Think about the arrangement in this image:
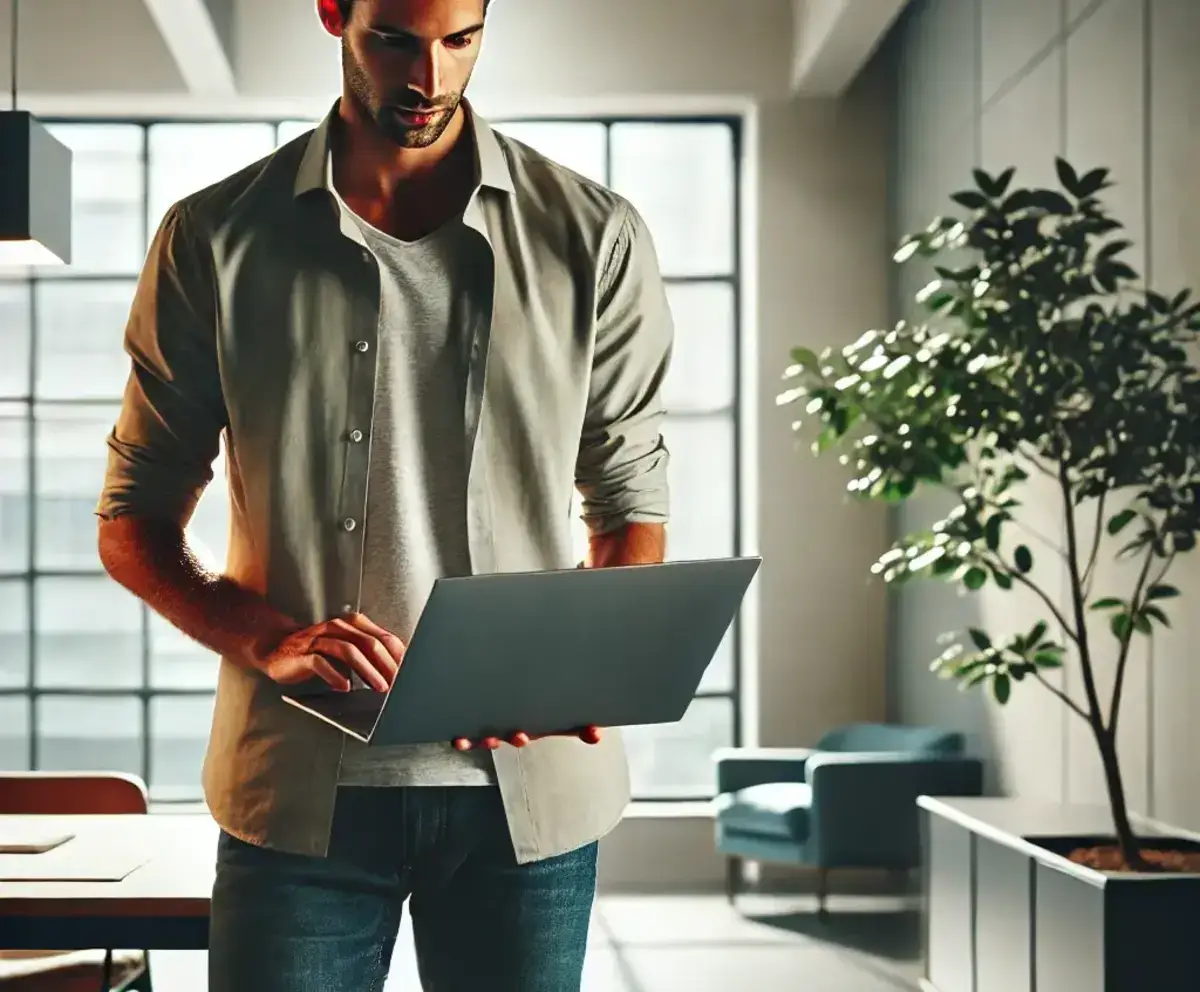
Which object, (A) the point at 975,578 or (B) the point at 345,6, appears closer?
(B) the point at 345,6

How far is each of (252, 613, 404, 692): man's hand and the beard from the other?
16.0 inches

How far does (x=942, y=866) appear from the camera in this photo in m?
4.16

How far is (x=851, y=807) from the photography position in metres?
5.55

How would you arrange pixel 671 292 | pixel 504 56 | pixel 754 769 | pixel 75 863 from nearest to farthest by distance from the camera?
pixel 75 863
pixel 754 769
pixel 504 56
pixel 671 292

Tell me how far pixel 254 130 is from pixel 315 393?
6.18 metres

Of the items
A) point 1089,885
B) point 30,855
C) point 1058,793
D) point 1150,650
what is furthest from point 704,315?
point 30,855

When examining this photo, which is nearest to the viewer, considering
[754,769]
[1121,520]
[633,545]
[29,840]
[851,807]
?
[633,545]

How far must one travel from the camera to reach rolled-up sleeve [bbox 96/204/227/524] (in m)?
1.30

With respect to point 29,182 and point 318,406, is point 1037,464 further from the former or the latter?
point 318,406

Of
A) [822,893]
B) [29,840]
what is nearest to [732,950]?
[822,893]

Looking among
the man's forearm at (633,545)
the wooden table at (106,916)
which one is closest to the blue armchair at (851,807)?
the wooden table at (106,916)

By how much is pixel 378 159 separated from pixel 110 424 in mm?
5921

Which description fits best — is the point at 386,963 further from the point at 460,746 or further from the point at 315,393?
the point at 315,393

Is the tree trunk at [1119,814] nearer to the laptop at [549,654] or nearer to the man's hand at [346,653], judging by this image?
the laptop at [549,654]
